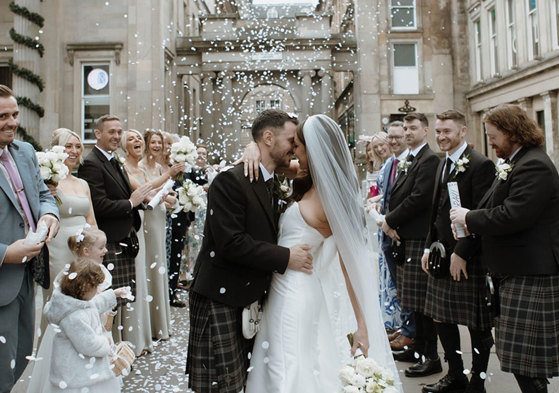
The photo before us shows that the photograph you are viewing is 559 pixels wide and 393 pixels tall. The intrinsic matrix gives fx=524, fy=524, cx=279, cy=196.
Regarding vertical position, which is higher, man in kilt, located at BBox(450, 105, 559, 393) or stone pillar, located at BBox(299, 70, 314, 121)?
stone pillar, located at BBox(299, 70, 314, 121)

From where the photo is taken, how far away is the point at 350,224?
348cm

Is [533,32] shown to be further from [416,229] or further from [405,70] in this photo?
[416,229]

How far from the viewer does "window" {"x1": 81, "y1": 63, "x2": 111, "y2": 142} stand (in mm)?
22578

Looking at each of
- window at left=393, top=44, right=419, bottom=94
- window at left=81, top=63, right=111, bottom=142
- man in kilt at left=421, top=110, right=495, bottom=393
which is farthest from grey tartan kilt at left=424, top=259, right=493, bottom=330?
window at left=393, top=44, right=419, bottom=94

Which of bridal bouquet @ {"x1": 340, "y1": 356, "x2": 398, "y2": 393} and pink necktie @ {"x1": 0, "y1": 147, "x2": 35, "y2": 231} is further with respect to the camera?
pink necktie @ {"x1": 0, "y1": 147, "x2": 35, "y2": 231}

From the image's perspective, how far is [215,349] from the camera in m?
3.28

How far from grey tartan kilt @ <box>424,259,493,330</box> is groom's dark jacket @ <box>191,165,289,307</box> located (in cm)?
198

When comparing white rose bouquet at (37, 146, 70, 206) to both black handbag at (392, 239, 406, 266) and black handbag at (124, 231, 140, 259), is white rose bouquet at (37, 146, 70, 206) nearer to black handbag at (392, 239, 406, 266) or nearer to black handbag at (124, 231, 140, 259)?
black handbag at (124, 231, 140, 259)

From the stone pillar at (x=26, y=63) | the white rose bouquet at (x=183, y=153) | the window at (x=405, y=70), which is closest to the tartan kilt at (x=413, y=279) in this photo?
the white rose bouquet at (x=183, y=153)

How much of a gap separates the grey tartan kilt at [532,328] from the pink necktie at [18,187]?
338cm

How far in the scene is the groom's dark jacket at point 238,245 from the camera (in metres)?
3.21

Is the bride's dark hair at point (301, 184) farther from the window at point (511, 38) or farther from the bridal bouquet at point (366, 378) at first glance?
the window at point (511, 38)

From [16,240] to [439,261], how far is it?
10.9 feet

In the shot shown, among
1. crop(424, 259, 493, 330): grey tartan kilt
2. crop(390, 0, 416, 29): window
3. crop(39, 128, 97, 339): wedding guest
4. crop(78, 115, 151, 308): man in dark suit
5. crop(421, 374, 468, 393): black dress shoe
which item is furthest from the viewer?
crop(390, 0, 416, 29): window
